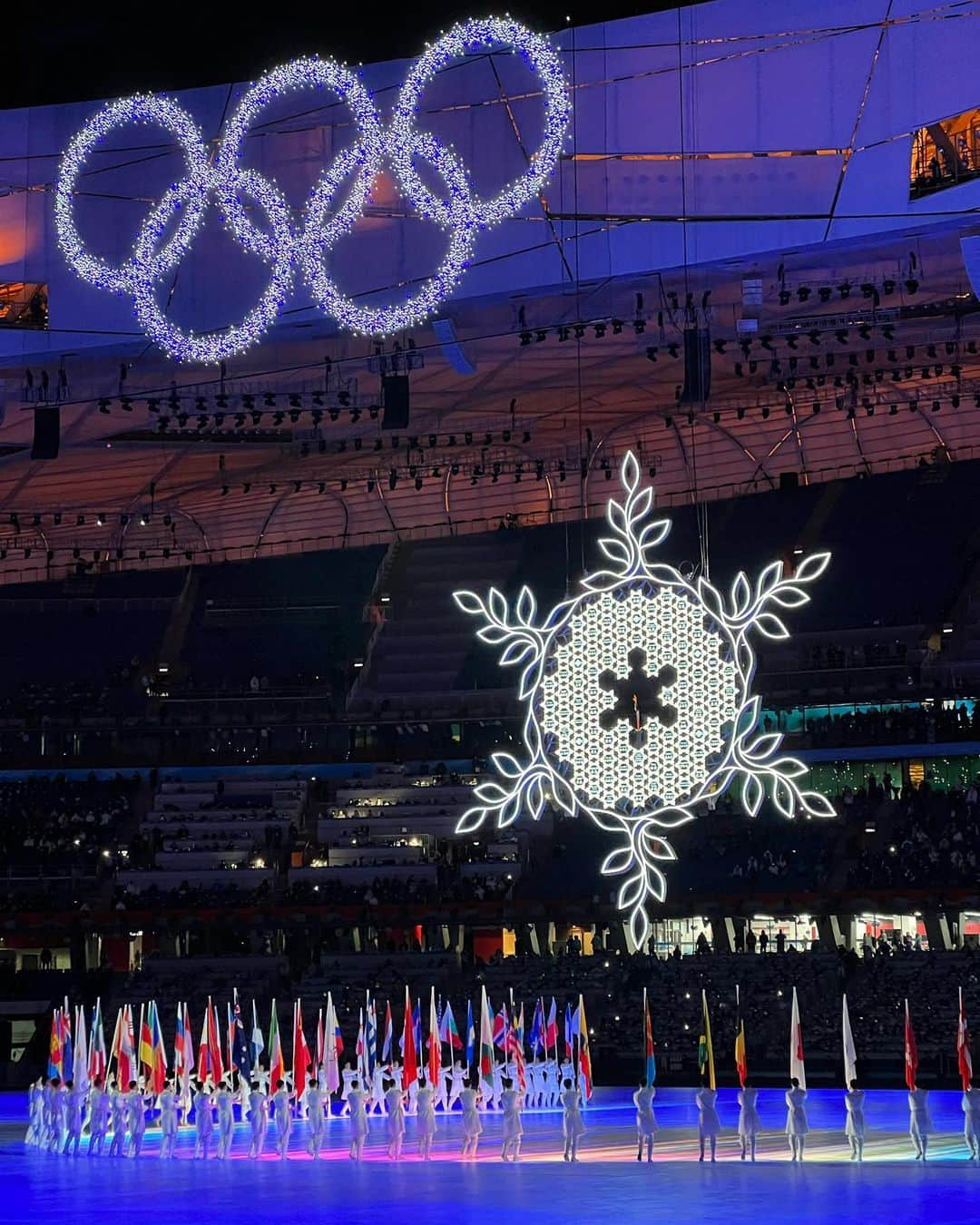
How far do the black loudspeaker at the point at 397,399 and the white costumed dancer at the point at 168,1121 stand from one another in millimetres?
14783

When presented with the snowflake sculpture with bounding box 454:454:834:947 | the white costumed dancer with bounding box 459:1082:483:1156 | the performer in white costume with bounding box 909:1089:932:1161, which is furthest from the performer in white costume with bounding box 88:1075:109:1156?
the performer in white costume with bounding box 909:1089:932:1161

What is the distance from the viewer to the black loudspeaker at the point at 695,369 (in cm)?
3556

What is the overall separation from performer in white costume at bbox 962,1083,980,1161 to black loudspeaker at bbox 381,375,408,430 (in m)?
18.7

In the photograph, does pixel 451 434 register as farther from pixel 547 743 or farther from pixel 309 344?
pixel 547 743

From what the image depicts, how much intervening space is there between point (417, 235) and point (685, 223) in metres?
5.16

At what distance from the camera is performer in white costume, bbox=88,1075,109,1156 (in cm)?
2761

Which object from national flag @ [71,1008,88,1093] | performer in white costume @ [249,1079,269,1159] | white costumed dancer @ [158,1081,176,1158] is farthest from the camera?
national flag @ [71,1008,88,1093]

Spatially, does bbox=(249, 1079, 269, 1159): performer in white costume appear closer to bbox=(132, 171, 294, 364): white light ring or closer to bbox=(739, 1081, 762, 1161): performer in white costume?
bbox=(739, 1081, 762, 1161): performer in white costume

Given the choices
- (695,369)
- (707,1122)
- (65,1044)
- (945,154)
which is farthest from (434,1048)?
(945,154)

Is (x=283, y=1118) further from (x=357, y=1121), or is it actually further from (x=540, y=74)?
(x=540, y=74)

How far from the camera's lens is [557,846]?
47188 mm

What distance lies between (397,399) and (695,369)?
582cm

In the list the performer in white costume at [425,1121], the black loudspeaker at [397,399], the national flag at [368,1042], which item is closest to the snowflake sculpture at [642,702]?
the performer in white costume at [425,1121]

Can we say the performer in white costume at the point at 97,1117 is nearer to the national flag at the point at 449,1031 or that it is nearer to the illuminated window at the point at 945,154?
the national flag at the point at 449,1031
